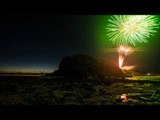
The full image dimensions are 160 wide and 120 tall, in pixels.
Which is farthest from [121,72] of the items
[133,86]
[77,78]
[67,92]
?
[67,92]

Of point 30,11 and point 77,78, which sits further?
point 77,78

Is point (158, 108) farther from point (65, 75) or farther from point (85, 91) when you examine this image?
point (65, 75)

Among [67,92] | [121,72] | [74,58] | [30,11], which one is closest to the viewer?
[30,11]

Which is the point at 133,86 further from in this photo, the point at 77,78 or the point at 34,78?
the point at 34,78

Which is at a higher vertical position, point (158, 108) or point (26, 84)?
point (26, 84)

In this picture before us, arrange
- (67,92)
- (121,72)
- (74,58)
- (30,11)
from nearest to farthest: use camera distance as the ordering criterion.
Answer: (30,11) < (67,92) < (74,58) < (121,72)

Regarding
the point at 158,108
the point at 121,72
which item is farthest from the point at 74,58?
the point at 158,108

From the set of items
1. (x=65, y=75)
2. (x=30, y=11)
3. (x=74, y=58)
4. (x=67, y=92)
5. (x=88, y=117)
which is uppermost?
(x=30, y=11)

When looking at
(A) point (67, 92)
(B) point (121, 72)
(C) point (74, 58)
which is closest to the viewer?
(A) point (67, 92)

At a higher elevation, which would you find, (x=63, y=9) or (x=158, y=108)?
(x=63, y=9)
